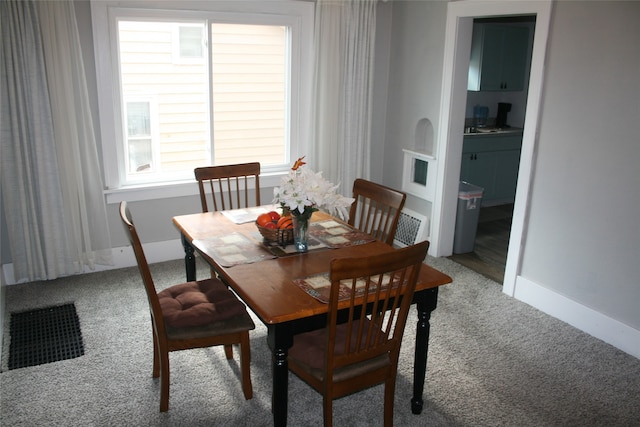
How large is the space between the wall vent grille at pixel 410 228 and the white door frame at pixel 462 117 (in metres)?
0.15

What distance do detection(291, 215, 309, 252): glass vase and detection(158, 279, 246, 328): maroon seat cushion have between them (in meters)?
0.41

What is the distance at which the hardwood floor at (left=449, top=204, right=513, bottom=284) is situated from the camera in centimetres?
455

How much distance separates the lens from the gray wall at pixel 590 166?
3.20 metres

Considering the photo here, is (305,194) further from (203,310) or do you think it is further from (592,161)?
(592,161)

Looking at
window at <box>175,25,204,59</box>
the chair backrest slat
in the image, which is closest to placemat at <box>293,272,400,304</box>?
the chair backrest slat

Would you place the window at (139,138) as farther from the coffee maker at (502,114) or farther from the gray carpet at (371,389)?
the coffee maker at (502,114)

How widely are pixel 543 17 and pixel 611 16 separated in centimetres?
46

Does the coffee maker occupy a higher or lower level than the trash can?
higher

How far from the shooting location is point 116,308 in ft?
12.2

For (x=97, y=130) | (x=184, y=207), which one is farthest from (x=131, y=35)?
(x=184, y=207)

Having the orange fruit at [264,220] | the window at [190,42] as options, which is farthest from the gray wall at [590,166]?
the window at [190,42]

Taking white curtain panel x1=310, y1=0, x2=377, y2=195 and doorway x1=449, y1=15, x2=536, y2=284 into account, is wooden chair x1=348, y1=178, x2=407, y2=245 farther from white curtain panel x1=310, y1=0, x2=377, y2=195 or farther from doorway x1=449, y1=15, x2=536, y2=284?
doorway x1=449, y1=15, x2=536, y2=284

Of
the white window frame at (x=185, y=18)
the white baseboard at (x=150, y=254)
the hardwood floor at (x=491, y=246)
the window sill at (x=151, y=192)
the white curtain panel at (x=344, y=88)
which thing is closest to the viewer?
the white window frame at (x=185, y=18)

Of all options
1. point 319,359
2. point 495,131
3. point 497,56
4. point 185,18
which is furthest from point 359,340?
point 497,56
